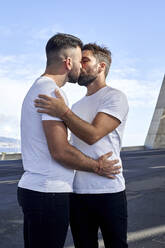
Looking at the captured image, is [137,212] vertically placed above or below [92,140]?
below

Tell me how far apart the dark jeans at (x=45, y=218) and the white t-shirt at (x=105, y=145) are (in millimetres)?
351

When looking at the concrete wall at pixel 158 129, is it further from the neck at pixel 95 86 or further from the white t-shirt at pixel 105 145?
the white t-shirt at pixel 105 145

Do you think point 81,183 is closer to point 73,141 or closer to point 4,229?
point 73,141

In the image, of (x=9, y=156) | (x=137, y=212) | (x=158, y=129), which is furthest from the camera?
(x=158, y=129)

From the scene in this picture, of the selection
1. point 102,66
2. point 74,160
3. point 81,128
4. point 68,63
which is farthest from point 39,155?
point 102,66

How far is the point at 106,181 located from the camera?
2.24 meters

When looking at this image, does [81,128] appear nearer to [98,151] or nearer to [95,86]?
[98,151]

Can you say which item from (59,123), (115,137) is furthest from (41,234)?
(115,137)

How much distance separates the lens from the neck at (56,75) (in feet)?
6.68

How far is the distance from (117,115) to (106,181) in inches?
17.9

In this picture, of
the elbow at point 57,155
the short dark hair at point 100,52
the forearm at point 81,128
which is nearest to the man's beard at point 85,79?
the short dark hair at point 100,52

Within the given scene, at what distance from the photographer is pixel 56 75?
2.04m

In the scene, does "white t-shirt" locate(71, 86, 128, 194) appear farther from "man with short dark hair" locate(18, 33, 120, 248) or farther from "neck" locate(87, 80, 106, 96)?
"man with short dark hair" locate(18, 33, 120, 248)

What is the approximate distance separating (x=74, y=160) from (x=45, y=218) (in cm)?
38
